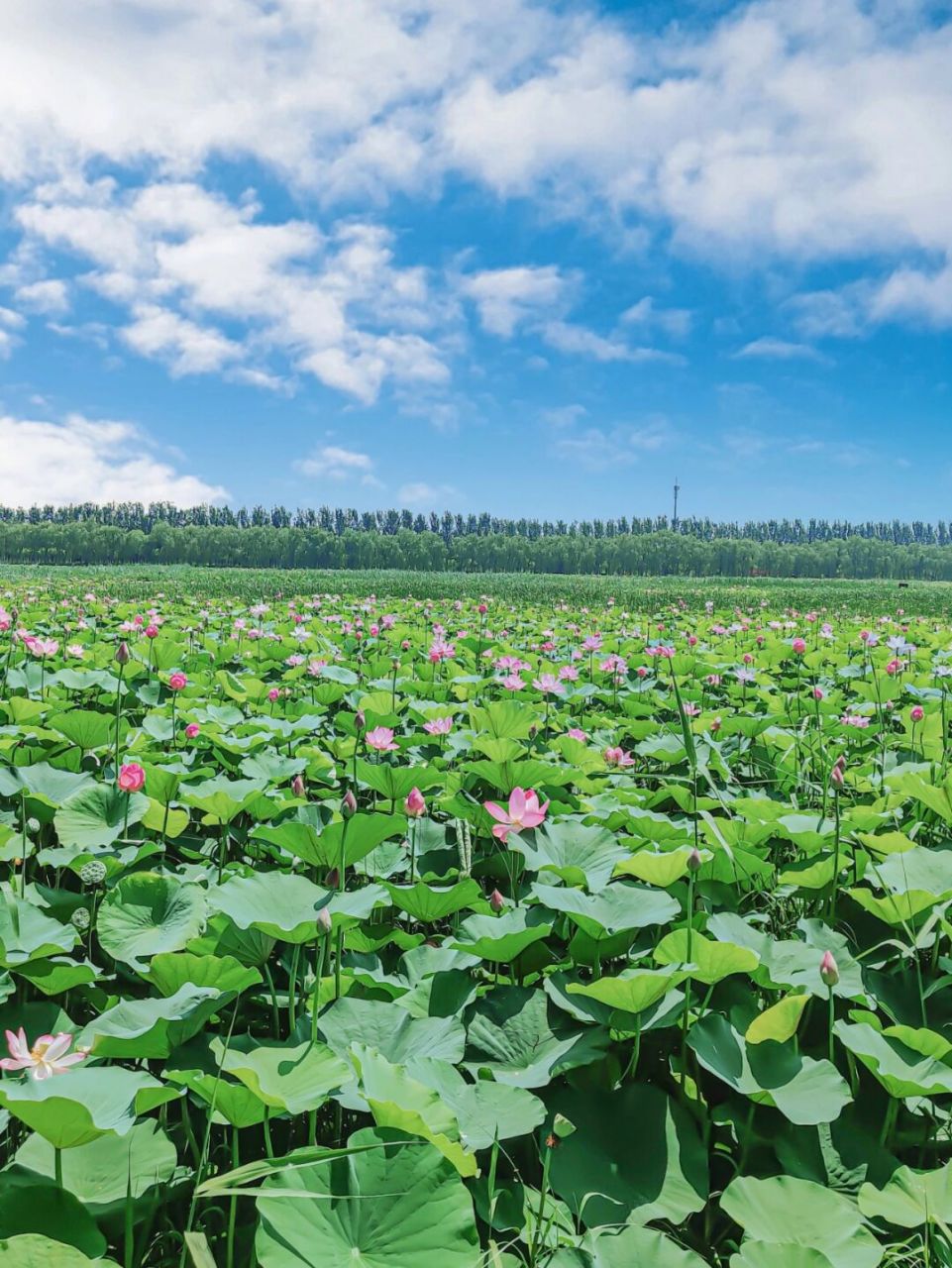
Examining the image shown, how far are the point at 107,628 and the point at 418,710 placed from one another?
12.8 feet

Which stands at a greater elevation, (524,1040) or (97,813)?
(97,813)

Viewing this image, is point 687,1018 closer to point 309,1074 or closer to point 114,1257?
point 309,1074

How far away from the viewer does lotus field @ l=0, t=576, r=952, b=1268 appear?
2.84ft

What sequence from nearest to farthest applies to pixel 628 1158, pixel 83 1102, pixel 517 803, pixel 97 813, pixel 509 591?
1. pixel 83 1102
2. pixel 628 1158
3. pixel 517 803
4. pixel 97 813
5. pixel 509 591

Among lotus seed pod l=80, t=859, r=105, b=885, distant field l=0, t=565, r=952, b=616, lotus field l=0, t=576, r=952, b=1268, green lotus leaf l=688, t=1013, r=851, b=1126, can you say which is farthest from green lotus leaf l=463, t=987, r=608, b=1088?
distant field l=0, t=565, r=952, b=616

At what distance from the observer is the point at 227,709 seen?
303cm

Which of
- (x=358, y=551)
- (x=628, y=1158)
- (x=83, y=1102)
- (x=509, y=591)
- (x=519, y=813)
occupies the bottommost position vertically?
(x=628, y=1158)

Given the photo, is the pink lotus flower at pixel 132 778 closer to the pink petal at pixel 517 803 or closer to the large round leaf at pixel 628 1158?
the pink petal at pixel 517 803

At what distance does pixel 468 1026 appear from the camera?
122 cm

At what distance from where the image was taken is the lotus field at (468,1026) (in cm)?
87

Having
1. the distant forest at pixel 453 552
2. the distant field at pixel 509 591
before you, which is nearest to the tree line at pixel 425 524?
the distant forest at pixel 453 552

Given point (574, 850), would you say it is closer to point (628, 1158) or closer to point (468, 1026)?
point (468, 1026)

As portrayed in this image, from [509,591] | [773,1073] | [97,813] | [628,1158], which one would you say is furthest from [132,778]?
[509,591]

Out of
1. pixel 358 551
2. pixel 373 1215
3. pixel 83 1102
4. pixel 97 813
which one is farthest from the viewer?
pixel 358 551
